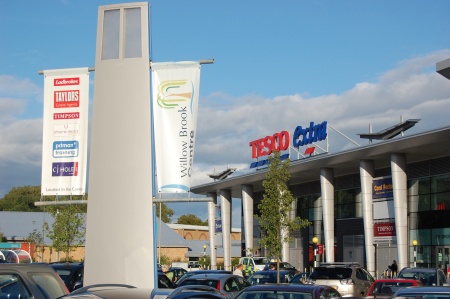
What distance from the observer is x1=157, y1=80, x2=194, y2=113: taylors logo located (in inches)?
679

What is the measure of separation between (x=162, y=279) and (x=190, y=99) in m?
10.0

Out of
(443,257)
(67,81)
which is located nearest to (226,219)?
(443,257)

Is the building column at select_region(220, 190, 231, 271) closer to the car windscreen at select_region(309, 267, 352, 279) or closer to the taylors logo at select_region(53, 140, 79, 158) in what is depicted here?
the car windscreen at select_region(309, 267, 352, 279)

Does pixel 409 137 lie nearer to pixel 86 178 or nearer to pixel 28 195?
pixel 86 178

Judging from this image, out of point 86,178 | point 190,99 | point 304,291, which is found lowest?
point 304,291

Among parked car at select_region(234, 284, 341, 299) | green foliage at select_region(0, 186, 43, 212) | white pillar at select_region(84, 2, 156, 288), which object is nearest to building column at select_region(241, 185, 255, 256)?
white pillar at select_region(84, 2, 156, 288)

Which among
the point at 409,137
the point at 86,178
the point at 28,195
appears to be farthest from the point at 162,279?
the point at 28,195

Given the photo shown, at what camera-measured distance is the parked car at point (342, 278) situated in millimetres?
27875

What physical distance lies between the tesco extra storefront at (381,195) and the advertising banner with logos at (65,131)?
2692 cm

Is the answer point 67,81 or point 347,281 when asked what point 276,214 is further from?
point 67,81

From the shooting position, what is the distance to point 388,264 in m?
49.9

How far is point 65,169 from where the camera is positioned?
17781mm

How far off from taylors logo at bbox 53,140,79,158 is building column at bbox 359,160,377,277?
34.6 m

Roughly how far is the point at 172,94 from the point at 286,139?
40639 mm
